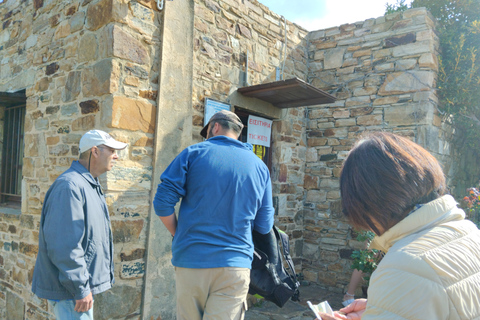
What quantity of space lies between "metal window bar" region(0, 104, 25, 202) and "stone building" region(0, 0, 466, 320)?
0.06ft

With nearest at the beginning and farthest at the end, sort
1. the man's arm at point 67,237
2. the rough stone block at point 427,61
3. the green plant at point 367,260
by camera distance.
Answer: the man's arm at point 67,237 < the green plant at point 367,260 < the rough stone block at point 427,61

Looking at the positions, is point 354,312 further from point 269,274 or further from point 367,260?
point 367,260

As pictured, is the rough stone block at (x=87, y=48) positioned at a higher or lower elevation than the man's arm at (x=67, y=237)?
higher

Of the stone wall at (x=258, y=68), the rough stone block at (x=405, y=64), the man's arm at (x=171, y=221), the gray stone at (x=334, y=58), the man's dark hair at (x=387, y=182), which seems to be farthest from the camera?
the gray stone at (x=334, y=58)

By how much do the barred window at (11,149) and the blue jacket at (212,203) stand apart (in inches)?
126

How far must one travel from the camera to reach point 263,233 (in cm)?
251

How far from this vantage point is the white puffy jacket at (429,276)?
0.91 meters

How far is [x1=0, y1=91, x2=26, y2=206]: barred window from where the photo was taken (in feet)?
14.8

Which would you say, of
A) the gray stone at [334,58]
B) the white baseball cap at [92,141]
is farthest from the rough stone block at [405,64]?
the white baseball cap at [92,141]

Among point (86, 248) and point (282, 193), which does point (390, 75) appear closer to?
Result: point (282, 193)

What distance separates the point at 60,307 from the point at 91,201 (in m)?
0.64

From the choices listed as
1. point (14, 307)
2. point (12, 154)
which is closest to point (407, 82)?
point (12, 154)

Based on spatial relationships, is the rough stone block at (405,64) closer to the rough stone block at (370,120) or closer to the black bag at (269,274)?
the rough stone block at (370,120)

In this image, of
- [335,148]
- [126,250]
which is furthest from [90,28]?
[335,148]
